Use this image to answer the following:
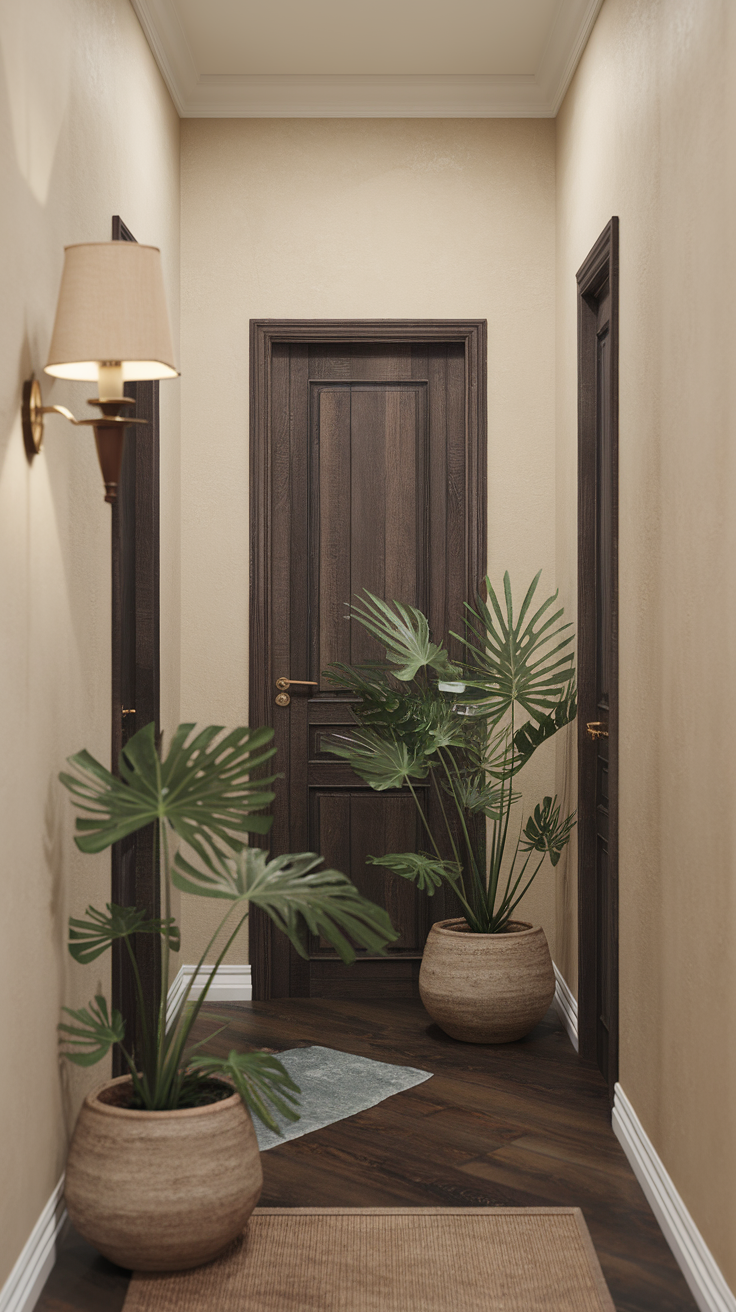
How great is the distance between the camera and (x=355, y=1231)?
2383 mm

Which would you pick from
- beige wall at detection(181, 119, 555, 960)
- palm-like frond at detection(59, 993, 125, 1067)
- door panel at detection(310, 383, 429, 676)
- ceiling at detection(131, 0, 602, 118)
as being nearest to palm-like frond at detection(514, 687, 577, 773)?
beige wall at detection(181, 119, 555, 960)

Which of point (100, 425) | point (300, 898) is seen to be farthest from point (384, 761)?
point (100, 425)

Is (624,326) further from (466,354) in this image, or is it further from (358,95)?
(358,95)

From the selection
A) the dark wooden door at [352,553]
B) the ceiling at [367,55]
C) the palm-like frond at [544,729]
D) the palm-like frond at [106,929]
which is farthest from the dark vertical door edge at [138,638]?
the palm-like frond at [544,729]

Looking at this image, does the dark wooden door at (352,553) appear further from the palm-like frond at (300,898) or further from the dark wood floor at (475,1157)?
the palm-like frond at (300,898)

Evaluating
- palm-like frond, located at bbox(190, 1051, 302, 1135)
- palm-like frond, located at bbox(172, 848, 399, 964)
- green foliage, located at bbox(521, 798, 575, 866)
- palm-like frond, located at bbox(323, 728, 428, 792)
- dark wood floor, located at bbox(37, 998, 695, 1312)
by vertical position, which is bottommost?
dark wood floor, located at bbox(37, 998, 695, 1312)

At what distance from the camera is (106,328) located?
6.79 feet

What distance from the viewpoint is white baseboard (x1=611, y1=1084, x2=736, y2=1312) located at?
6.70ft

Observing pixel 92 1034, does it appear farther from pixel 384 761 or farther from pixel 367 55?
pixel 367 55

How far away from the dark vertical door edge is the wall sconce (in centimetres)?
73

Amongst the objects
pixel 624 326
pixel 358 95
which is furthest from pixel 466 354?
pixel 624 326

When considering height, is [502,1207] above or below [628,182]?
below

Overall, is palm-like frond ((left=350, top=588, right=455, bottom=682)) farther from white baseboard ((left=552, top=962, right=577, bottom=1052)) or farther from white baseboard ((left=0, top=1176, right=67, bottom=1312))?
white baseboard ((left=0, top=1176, right=67, bottom=1312))

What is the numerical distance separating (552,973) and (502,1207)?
1.12 metres
